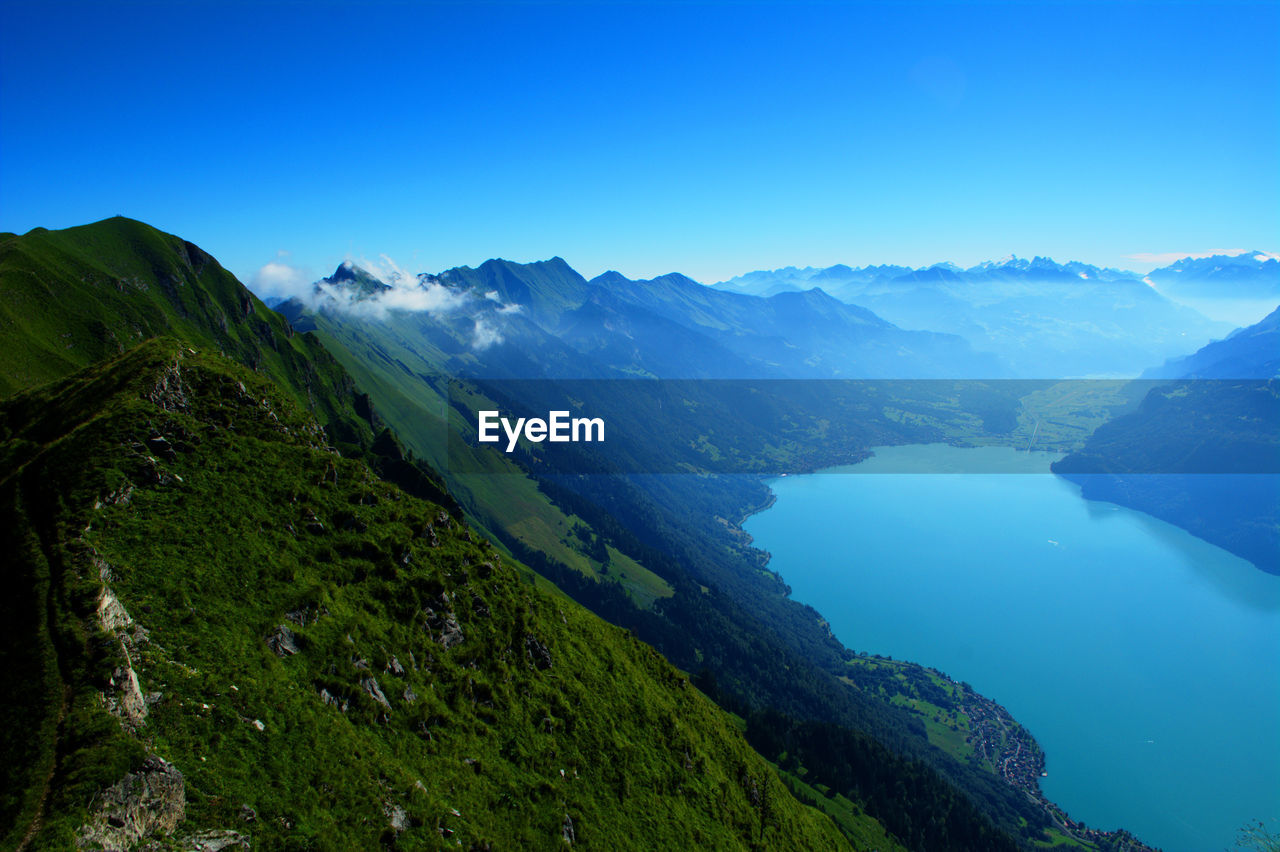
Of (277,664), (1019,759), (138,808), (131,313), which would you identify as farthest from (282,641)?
(1019,759)

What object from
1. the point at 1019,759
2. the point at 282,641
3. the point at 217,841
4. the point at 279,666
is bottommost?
the point at 1019,759

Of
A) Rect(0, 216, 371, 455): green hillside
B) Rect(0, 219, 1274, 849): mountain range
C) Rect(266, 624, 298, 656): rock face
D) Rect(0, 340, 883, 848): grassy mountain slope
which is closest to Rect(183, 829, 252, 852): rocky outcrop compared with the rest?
Rect(0, 219, 1274, 849): mountain range

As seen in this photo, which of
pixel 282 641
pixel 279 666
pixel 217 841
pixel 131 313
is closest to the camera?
pixel 217 841

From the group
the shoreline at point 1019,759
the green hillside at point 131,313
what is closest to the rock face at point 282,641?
the green hillside at point 131,313

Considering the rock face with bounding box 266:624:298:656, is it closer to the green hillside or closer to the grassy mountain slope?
the grassy mountain slope

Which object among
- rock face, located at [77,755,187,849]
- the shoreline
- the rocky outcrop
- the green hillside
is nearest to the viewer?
rock face, located at [77,755,187,849]

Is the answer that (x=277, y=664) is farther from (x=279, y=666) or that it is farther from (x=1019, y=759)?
(x=1019, y=759)

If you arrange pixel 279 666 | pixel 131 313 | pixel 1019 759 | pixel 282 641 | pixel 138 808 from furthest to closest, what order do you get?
pixel 1019 759 → pixel 131 313 → pixel 282 641 → pixel 279 666 → pixel 138 808
